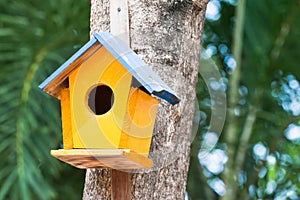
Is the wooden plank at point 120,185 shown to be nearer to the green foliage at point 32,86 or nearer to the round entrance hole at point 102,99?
the round entrance hole at point 102,99

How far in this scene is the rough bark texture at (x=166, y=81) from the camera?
29.7 inches

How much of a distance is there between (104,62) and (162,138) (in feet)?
0.34

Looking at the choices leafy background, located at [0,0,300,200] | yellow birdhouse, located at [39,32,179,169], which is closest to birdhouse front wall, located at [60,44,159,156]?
yellow birdhouse, located at [39,32,179,169]

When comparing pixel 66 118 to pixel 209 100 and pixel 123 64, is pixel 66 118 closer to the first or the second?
pixel 123 64

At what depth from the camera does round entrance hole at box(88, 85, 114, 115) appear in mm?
804

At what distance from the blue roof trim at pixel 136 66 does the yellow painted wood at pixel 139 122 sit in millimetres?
33

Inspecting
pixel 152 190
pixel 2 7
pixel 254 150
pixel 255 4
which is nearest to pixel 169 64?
pixel 152 190

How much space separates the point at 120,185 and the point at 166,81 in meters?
0.12

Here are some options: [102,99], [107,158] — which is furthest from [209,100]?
[107,158]

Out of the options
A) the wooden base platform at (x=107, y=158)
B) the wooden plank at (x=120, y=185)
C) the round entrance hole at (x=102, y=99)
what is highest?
the round entrance hole at (x=102, y=99)

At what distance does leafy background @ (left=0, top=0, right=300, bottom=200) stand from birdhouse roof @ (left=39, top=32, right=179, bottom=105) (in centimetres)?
40

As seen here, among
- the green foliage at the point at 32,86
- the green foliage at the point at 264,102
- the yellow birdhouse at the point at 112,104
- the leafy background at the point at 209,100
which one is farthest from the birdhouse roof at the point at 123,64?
the green foliage at the point at 264,102

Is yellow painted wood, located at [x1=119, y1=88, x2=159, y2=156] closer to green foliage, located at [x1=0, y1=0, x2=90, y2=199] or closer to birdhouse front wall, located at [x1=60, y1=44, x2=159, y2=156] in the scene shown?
birdhouse front wall, located at [x1=60, y1=44, x2=159, y2=156]

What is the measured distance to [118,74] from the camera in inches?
29.8
